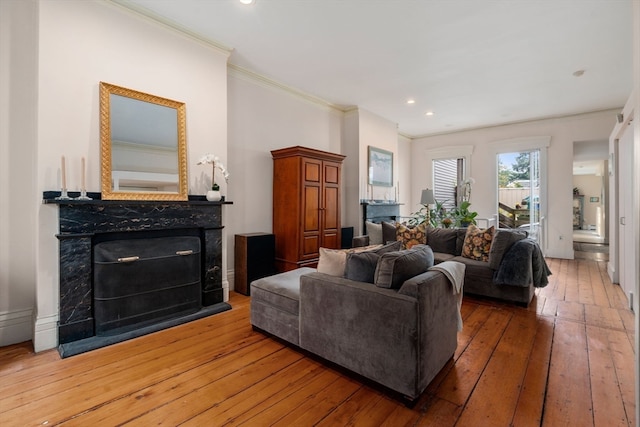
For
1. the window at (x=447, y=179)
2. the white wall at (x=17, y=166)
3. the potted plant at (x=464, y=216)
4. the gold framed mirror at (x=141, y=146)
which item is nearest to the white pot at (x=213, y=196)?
the gold framed mirror at (x=141, y=146)

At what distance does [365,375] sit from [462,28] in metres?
3.50

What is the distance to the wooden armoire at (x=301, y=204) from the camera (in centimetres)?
426

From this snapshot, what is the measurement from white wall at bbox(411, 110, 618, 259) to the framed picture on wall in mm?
2402

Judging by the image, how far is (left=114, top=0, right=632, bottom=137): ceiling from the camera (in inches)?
112

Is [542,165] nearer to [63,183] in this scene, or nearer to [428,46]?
[428,46]


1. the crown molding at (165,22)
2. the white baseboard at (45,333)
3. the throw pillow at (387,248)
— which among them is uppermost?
the crown molding at (165,22)

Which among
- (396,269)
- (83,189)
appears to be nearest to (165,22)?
(83,189)

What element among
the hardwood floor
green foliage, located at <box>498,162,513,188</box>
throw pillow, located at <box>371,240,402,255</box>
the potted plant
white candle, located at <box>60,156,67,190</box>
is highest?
green foliage, located at <box>498,162,513,188</box>

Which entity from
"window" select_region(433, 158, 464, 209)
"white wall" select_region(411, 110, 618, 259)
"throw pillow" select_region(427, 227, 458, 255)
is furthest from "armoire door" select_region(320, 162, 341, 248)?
"white wall" select_region(411, 110, 618, 259)

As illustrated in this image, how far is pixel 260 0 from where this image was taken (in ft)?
8.99

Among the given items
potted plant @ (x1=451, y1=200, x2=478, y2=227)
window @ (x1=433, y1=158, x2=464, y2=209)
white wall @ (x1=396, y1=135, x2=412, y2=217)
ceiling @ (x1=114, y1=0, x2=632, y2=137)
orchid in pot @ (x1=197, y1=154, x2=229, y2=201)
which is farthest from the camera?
white wall @ (x1=396, y1=135, x2=412, y2=217)

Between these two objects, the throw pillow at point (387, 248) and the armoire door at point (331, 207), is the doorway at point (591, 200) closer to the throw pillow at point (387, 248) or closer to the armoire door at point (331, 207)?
the armoire door at point (331, 207)

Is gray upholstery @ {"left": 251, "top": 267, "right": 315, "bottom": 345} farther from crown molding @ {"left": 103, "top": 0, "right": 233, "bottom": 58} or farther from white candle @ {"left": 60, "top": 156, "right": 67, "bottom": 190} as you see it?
crown molding @ {"left": 103, "top": 0, "right": 233, "bottom": 58}

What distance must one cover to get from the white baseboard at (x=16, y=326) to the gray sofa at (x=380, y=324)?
2259 mm
